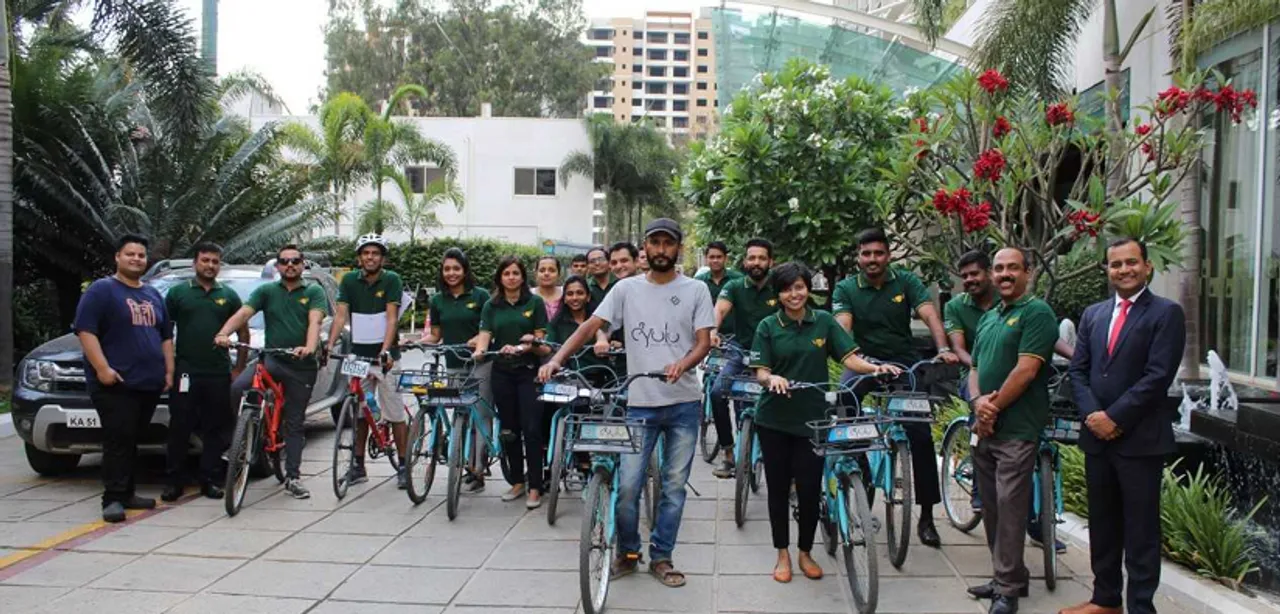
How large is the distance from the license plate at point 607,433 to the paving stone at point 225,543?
241cm

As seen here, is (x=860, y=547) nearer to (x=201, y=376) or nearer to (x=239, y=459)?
(x=239, y=459)

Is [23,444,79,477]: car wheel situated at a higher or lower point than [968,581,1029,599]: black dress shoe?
higher

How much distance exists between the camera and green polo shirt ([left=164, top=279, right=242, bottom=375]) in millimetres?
7609

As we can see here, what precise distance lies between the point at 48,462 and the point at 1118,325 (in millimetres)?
7886

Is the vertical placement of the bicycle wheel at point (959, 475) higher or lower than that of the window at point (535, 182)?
lower

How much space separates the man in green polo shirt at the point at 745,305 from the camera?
806cm

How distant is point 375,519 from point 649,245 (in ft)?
10.1

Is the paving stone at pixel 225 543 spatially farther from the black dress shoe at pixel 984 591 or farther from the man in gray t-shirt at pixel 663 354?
the black dress shoe at pixel 984 591

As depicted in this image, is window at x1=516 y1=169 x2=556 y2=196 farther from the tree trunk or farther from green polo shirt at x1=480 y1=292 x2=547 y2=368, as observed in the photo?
green polo shirt at x1=480 y1=292 x2=547 y2=368

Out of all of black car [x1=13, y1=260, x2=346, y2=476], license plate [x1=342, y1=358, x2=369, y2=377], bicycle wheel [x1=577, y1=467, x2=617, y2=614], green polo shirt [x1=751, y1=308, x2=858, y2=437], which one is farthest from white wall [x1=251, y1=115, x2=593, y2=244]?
bicycle wheel [x1=577, y1=467, x2=617, y2=614]

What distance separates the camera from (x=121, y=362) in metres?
7.02

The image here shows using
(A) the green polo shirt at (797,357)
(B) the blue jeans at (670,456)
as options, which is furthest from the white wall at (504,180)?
(A) the green polo shirt at (797,357)

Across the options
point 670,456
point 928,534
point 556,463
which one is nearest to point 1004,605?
point 928,534

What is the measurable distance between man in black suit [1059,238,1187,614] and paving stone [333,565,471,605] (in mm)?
3127
